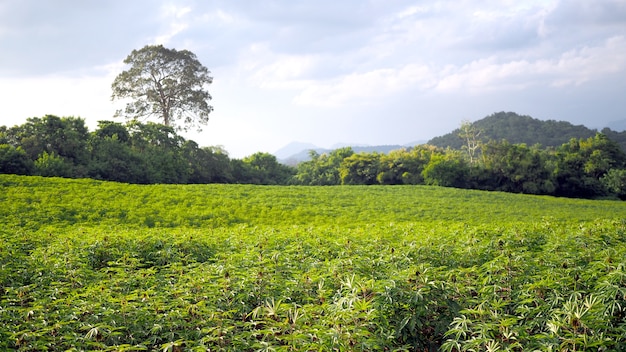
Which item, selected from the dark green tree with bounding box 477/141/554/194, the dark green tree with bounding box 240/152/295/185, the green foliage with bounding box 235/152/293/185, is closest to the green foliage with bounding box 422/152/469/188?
the dark green tree with bounding box 477/141/554/194

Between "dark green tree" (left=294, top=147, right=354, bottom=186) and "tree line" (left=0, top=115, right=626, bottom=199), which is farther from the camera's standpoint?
"dark green tree" (left=294, top=147, right=354, bottom=186)

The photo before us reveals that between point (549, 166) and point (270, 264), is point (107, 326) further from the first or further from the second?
point (549, 166)

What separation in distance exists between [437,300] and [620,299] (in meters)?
1.49

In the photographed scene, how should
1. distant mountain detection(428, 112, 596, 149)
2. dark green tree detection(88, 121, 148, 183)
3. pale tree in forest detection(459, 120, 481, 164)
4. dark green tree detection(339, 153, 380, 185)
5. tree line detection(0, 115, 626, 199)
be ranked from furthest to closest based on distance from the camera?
distant mountain detection(428, 112, 596, 149) < pale tree in forest detection(459, 120, 481, 164) < dark green tree detection(339, 153, 380, 185) < dark green tree detection(88, 121, 148, 183) < tree line detection(0, 115, 626, 199)

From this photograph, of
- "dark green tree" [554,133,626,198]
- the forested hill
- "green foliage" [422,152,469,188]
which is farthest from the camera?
the forested hill

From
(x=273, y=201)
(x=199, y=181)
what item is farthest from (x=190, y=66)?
(x=273, y=201)

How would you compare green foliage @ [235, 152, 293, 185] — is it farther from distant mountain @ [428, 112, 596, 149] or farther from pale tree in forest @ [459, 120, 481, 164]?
distant mountain @ [428, 112, 596, 149]

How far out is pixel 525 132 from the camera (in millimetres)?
98250

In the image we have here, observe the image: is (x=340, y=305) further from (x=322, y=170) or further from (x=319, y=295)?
(x=322, y=170)

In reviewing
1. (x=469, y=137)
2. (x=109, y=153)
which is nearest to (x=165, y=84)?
(x=109, y=153)

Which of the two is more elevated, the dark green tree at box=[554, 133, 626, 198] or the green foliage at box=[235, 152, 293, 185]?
the green foliage at box=[235, 152, 293, 185]

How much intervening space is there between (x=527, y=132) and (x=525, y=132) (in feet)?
1.52

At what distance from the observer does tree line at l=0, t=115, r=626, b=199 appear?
1025 inches

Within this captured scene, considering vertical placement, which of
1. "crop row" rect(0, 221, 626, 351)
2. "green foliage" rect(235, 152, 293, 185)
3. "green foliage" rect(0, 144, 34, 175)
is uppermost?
"green foliage" rect(0, 144, 34, 175)
